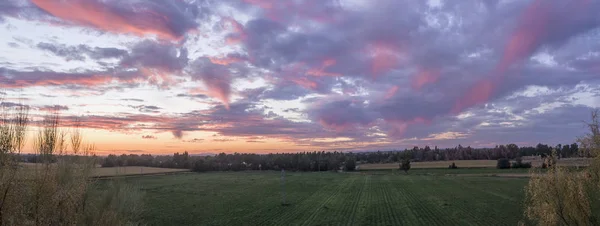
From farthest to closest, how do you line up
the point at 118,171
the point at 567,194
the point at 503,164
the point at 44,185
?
1. the point at 503,164
2. the point at 118,171
3. the point at 567,194
4. the point at 44,185

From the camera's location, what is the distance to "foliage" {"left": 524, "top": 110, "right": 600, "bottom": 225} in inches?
617

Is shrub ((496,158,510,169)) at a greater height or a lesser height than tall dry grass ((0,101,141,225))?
lesser

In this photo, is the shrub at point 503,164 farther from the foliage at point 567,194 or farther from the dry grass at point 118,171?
the foliage at point 567,194

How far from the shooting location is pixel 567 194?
16.0 metres

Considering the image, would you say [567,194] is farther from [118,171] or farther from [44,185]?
[118,171]

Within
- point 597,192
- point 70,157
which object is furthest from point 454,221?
point 70,157

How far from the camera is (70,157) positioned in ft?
47.1

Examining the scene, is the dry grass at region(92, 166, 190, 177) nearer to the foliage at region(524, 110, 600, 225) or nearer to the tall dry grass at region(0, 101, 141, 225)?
the tall dry grass at region(0, 101, 141, 225)

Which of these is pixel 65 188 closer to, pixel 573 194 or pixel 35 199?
pixel 35 199

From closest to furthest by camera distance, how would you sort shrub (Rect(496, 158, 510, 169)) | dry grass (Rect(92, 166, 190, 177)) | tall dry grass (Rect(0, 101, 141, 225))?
1. tall dry grass (Rect(0, 101, 141, 225))
2. dry grass (Rect(92, 166, 190, 177))
3. shrub (Rect(496, 158, 510, 169))

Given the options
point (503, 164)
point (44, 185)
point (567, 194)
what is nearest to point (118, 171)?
point (44, 185)

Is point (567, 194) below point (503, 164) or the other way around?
the other way around

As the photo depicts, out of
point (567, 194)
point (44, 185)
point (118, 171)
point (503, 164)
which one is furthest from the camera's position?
point (503, 164)

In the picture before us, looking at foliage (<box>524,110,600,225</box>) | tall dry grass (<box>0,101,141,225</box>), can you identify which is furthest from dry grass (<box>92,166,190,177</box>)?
foliage (<box>524,110,600,225</box>)
